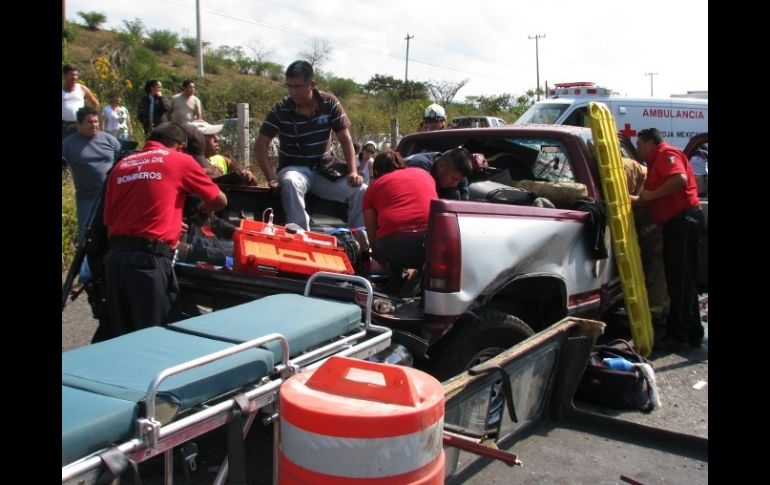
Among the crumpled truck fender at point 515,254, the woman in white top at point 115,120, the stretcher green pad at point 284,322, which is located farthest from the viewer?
the woman in white top at point 115,120

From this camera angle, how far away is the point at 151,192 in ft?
13.0

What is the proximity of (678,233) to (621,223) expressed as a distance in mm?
1021

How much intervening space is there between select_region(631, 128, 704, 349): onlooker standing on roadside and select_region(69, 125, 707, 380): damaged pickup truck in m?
0.55

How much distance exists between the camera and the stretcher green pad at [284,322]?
118 inches

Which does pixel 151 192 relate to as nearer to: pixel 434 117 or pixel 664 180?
pixel 664 180

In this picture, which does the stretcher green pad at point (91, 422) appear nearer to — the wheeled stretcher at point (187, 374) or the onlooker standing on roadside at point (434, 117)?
the wheeled stretcher at point (187, 374)

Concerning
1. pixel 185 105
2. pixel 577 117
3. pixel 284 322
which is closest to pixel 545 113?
pixel 577 117

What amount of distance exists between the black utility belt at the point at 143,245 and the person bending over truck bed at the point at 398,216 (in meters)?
1.31

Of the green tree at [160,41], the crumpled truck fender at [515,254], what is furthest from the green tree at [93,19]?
the crumpled truck fender at [515,254]

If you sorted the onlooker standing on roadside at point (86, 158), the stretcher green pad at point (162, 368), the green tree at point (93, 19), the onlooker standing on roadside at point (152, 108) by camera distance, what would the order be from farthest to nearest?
1. the green tree at point (93, 19)
2. the onlooker standing on roadside at point (152, 108)
3. the onlooker standing on roadside at point (86, 158)
4. the stretcher green pad at point (162, 368)

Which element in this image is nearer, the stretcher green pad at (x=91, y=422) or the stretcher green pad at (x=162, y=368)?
the stretcher green pad at (x=91, y=422)

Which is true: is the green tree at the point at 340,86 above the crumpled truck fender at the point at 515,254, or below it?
above
